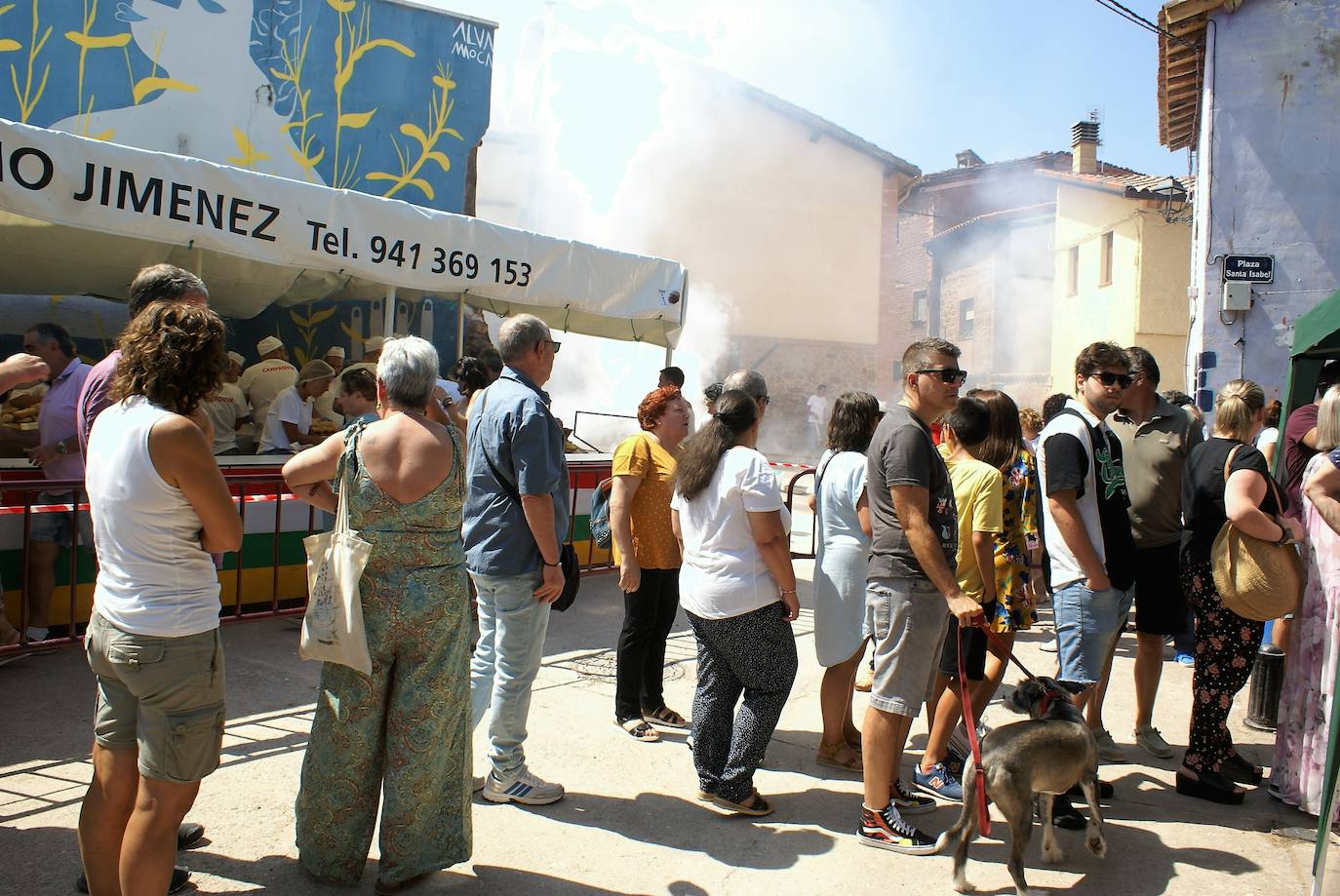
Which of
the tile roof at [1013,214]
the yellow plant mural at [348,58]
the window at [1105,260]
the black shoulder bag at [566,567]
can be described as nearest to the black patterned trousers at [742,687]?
the black shoulder bag at [566,567]

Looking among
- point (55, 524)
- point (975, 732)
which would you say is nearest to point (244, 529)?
point (55, 524)

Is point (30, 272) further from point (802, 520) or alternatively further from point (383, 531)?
point (802, 520)

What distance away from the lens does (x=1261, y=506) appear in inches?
156

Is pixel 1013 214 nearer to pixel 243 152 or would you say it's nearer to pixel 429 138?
pixel 429 138

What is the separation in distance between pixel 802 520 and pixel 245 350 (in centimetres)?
735

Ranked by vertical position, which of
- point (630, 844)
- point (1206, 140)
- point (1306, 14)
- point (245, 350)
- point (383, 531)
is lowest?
point (630, 844)

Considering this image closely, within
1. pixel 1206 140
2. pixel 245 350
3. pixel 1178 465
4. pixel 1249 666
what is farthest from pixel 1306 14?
pixel 245 350

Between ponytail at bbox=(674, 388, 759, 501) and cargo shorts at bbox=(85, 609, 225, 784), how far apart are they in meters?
1.84

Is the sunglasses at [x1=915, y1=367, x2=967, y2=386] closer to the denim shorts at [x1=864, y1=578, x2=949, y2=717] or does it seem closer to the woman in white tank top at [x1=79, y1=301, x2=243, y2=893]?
the denim shorts at [x1=864, y1=578, x2=949, y2=717]

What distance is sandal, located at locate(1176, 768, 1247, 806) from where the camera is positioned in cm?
410

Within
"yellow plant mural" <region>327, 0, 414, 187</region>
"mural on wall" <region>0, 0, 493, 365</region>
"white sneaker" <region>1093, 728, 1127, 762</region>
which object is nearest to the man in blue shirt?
"white sneaker" <region>1093, 728, 1127, 762</region>

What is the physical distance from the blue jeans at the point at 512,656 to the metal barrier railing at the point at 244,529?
1271 mm

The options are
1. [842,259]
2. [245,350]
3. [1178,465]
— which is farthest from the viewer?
[842,259]

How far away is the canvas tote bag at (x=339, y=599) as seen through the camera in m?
2.86
